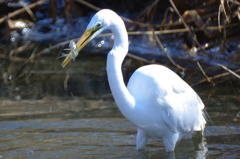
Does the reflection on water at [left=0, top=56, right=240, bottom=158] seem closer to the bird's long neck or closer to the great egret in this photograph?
the great egret

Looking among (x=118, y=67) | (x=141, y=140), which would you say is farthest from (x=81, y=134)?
(x=118, y=67)

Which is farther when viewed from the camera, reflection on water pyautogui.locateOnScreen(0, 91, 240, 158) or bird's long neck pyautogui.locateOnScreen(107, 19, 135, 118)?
reflection on water pyautogui.locateOnScreen(0, 91, 240, 158)

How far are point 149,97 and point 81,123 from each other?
134 centimetres

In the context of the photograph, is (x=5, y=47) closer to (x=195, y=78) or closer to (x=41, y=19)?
(x=41, y=19)

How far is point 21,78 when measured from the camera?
766 centimetres

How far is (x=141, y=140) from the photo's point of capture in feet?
16.3

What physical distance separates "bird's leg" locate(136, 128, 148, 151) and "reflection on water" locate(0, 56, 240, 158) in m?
0.06

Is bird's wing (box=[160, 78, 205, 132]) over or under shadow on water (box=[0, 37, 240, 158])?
over

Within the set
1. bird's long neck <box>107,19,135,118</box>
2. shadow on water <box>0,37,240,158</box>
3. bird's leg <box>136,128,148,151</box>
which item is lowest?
shadow on water <box>0,37,240,158</box>

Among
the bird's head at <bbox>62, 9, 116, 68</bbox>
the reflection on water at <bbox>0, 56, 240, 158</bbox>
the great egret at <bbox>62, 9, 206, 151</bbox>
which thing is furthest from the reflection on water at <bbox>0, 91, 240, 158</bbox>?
the bird's head at <bbox>62, 9, 116, 68</bbox>

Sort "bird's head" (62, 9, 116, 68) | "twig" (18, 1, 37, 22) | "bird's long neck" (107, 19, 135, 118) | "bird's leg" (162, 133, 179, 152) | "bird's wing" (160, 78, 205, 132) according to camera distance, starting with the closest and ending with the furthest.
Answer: "bird's head" (62, 9, 116, 68) < "bird's long neck" (107, 19, 135, 118) < "bird's wing" (160, 78, 205, 132) < "bird's leg" (162, 133, 179, 152) < "twig" (18, 1, 37, 22)

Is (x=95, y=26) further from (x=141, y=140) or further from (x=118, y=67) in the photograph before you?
(x=141, y=140)

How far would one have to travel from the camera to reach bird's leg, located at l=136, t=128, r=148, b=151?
4.96 meters

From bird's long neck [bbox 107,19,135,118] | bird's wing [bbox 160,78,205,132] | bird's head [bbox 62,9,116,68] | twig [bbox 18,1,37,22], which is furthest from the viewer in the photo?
twig [bbox 18,1,37,22]
